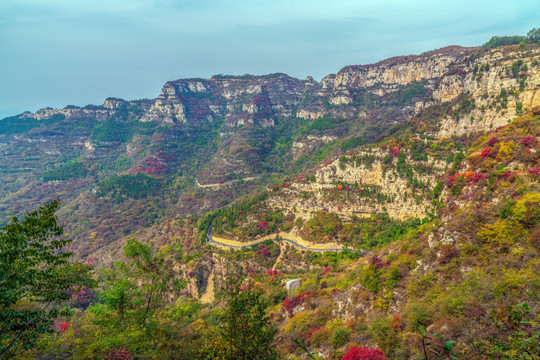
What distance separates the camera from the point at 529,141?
3141 centimetres

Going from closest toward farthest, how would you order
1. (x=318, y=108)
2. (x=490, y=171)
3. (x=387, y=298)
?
(x=387, y=298), (x=490, y=171), (x=318, y=108)

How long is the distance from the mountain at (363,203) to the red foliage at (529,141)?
1.22 ft

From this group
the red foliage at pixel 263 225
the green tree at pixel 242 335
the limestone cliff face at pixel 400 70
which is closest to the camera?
the green tree at pixel 242 335

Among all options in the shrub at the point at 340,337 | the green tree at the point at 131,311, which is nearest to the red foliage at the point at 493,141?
the shrub at the point at 340,337

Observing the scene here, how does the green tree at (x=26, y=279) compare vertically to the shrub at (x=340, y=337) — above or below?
above

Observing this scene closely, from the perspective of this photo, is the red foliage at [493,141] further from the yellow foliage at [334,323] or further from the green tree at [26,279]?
the green tree at [26,279]

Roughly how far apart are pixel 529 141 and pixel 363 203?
121 ft

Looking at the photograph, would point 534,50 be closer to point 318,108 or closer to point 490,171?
point 490,171

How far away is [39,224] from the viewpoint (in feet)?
33.7

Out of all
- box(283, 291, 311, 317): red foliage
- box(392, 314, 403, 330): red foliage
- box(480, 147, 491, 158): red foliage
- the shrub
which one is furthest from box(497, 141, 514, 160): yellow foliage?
box(283, 291, 311, 317): red foliage

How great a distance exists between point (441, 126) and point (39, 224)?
263 ft

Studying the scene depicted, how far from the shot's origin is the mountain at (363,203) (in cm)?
1981

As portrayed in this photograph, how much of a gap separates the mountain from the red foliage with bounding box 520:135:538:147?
1.22ft

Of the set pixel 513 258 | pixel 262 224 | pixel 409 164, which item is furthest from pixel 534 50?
pixel 262 224
